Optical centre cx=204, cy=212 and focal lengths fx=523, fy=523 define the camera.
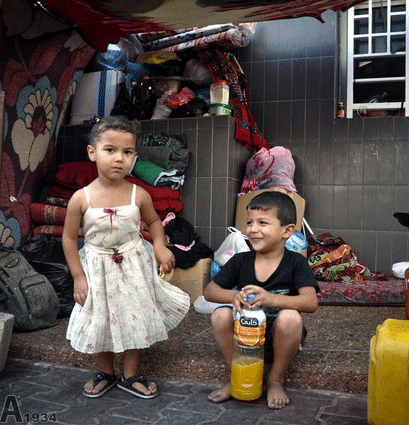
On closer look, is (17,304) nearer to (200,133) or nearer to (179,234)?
(179,234)

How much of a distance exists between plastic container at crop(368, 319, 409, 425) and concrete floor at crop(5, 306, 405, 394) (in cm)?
53

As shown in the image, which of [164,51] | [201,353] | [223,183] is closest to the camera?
[201,353]

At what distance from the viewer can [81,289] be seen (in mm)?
2631

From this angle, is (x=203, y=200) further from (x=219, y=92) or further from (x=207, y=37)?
(x=207, y=37)

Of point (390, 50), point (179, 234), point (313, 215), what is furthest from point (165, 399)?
point (390, 50)

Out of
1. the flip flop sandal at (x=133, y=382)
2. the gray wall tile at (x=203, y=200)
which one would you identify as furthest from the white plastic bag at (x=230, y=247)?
the flip flop sandal at (x=133, y=382)

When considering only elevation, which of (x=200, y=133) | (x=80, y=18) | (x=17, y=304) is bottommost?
(x=17, y=304)

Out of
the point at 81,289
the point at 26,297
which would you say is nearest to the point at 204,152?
the point at 26,297

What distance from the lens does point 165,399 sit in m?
2.63

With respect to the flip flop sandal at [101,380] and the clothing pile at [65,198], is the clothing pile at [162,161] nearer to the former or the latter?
the clothing pile at [65,198]

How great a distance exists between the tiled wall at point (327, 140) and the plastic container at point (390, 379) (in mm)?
3725

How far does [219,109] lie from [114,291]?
310 centimetres

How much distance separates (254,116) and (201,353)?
3.84 meters

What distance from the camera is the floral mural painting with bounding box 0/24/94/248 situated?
459cm
